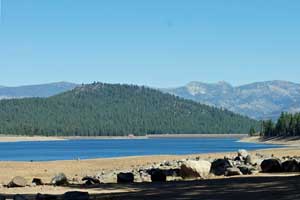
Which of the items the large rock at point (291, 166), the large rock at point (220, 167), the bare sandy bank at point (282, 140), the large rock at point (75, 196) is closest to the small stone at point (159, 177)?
the large rock at point (220, 167)

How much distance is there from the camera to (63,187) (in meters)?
34.1

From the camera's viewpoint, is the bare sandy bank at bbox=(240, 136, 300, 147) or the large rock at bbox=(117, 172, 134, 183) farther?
the bare sandy bank at bbox=(240, 136, 300, 147)

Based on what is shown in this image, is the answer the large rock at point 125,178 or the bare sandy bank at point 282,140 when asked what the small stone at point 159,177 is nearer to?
the large rock at point 125,178

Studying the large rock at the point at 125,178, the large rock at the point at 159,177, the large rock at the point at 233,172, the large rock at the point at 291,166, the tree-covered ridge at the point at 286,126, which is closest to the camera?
the large rock at the point at 125,178

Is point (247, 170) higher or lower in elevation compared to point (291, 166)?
lower

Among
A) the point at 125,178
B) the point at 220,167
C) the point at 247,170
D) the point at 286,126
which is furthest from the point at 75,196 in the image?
the point at 286,126

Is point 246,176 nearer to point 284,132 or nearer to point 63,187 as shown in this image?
→ point 63,187

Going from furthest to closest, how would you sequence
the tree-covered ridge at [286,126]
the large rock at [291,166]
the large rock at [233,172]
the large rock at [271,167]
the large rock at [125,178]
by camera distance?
the tree-covered ridge at [286,126] < the large rock at [271,167] < the large rock at [291,166] < the large rock at [233,172] < the large rock at [125,178]

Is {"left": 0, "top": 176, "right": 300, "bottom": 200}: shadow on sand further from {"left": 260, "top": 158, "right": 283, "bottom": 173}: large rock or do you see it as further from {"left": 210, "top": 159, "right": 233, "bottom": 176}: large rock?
{"left": 260, "top": 158, "right": 283, "bottom": 173}: large rock

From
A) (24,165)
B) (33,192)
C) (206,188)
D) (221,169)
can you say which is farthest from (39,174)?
(206,188)

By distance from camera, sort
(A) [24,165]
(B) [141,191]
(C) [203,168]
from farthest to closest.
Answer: (A) [24,165] < (C) [203,168] < (B) [141,191]

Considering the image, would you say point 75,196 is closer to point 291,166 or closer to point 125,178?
point 125,178

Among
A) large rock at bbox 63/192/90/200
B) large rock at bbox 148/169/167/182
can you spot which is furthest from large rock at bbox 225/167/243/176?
large rock at bbox 63/192/90/200

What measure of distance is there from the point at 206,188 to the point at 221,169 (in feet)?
31.0
